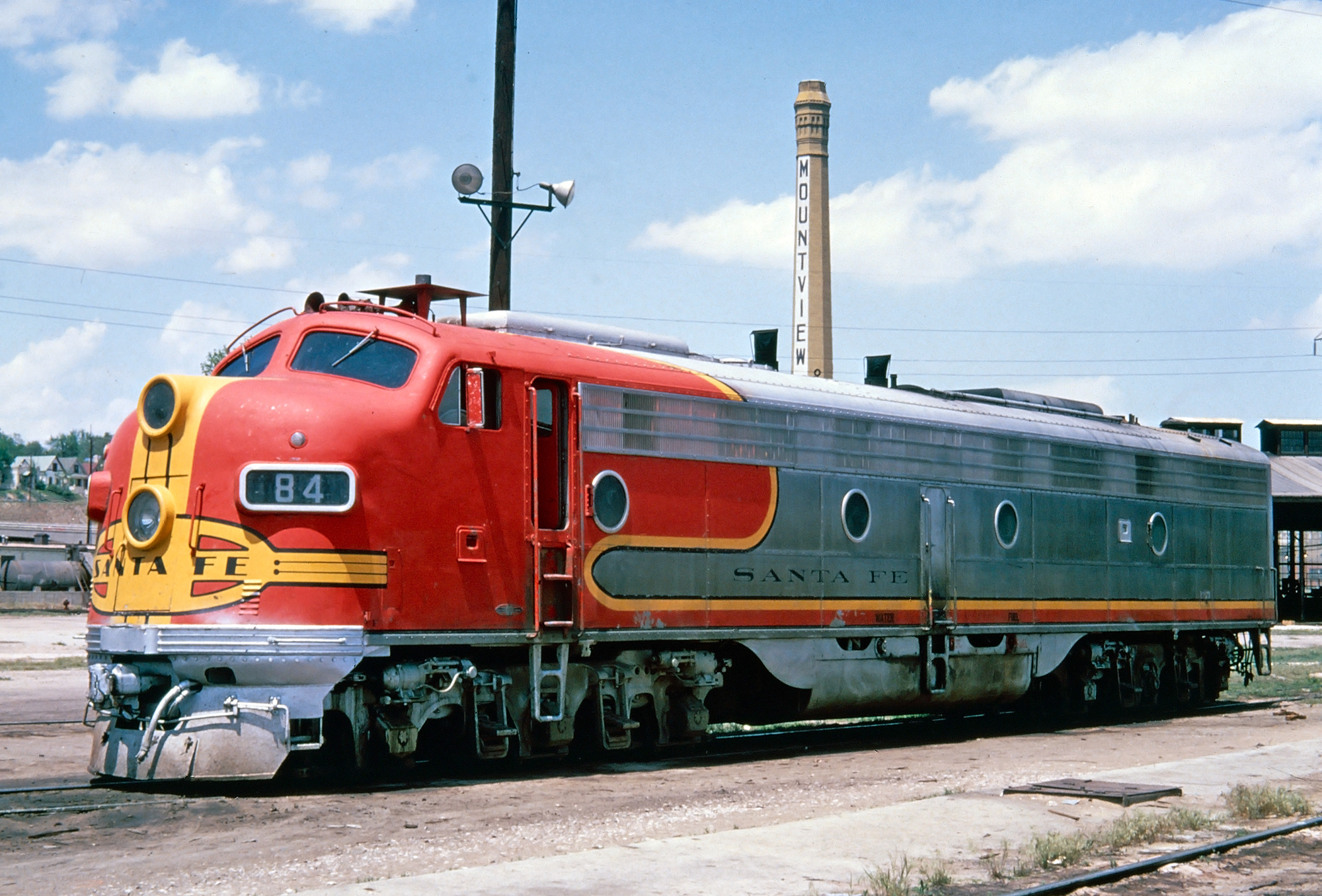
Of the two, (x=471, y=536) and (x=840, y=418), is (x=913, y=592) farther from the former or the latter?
(x=471, y=536)

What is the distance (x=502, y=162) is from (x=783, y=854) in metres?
12.9

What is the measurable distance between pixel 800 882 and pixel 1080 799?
14.0ft

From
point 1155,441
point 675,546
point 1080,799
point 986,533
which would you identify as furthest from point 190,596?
point 1155,441

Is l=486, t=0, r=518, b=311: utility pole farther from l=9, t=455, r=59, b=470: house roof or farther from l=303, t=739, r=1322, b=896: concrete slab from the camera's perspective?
l=9, t=455, r=59, b=470: house roof

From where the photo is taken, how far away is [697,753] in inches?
578

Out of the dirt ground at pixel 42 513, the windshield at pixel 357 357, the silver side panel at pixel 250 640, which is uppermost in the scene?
the dirt ground at pixel 42 513

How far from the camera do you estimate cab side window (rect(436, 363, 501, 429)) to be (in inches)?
472

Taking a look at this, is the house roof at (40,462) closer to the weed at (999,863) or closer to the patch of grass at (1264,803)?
the patch of grass at (1264,803)

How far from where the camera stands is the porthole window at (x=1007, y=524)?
58.6 feet

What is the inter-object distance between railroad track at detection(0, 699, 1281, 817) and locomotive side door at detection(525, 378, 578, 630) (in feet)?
5.12

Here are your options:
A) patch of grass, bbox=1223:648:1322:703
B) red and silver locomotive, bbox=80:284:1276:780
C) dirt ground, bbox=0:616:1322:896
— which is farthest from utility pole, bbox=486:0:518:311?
patch of grass, bbox=1223:648:1322:703

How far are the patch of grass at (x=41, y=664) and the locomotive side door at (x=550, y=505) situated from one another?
567 inches

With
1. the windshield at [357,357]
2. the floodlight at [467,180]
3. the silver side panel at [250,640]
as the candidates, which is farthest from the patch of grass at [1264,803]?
the floodlight at [467,180]

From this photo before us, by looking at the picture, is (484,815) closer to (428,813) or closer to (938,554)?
(428,813)
